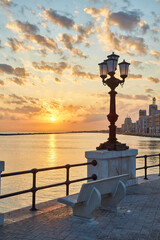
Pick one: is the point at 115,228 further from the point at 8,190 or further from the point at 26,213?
the point at 8,190

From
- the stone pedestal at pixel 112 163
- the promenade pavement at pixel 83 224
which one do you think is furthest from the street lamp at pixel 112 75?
the promenade pavement at pixel 83 224

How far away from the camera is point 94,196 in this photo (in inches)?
230

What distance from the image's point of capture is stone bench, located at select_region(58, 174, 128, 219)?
580 cm

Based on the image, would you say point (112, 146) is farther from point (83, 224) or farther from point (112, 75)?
point (83, 224)

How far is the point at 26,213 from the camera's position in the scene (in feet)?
22.1

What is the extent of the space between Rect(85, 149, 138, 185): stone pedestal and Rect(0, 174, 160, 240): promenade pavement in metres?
1.87

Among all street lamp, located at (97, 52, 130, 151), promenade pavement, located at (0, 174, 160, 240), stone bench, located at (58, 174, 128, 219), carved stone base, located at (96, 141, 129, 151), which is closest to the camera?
promenade pavement, located at (0, 174, 160, 240)

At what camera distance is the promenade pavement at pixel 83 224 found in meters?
5.19

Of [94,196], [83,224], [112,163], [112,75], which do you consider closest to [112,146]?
[112,163]

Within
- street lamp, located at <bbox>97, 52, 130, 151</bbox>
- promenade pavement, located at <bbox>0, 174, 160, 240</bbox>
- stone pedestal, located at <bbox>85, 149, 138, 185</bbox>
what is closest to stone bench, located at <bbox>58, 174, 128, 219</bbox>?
promenade pavement, located at <bbox>0, 174, 160, 240</bbox>

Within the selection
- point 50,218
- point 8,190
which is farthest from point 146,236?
point 8,190

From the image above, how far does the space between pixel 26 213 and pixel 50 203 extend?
1.14 metres

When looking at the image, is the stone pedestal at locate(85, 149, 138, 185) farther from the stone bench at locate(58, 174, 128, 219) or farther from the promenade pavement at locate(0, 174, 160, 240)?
the stone bench at locate(58, 174, 128, 219)

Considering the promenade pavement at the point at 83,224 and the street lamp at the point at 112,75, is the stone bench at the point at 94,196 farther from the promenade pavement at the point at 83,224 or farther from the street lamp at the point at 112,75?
the street lamp at the point at 112,75
